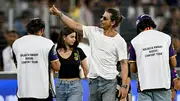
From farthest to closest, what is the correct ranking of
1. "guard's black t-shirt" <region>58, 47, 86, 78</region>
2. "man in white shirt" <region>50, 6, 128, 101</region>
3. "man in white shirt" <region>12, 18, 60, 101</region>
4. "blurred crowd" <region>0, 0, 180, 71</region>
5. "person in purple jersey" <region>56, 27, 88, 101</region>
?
"blurred crowd" <region>0, 0, 180, 71</region> → "guard's black t-shirt" <region>58, 47, 86, 78</region> → "person in purple jersey" <region>56, 27, 88, 101</region> → "man in white shirt" <region>50, 6, 128, 101</region> → "man in white shirt" <region>12, 18, 60, 101</region>

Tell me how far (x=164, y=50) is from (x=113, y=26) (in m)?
0.90

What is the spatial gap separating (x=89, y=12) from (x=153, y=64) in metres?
8.84

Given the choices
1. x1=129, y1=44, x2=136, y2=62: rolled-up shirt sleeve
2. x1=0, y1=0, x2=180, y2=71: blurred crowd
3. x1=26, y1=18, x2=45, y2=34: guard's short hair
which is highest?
x1=0, y1=0, x2=180, y2=71: blurred crowd

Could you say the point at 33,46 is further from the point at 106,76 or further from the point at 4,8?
the point at 4,8

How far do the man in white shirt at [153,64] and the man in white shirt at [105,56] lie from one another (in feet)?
0.86

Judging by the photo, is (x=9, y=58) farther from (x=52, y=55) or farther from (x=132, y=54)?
(x=132, y=54)

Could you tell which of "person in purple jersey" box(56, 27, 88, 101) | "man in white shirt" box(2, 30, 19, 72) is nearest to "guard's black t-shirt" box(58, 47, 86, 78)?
"person in purple jersey" box(56, 27, 88, 101)

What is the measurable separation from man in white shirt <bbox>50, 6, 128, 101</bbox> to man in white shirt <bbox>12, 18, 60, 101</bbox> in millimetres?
464

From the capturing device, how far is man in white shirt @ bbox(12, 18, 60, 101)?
37.2 feet

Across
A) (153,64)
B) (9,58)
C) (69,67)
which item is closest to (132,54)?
(153,64)

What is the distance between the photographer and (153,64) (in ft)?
36.9

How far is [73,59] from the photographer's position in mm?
12352

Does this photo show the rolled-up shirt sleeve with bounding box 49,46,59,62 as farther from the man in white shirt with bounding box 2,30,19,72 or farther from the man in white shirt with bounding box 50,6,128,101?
the man in white shirt with bounding box 2,30,19,72

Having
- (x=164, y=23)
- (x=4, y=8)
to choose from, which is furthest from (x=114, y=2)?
(x=4, y=8)
